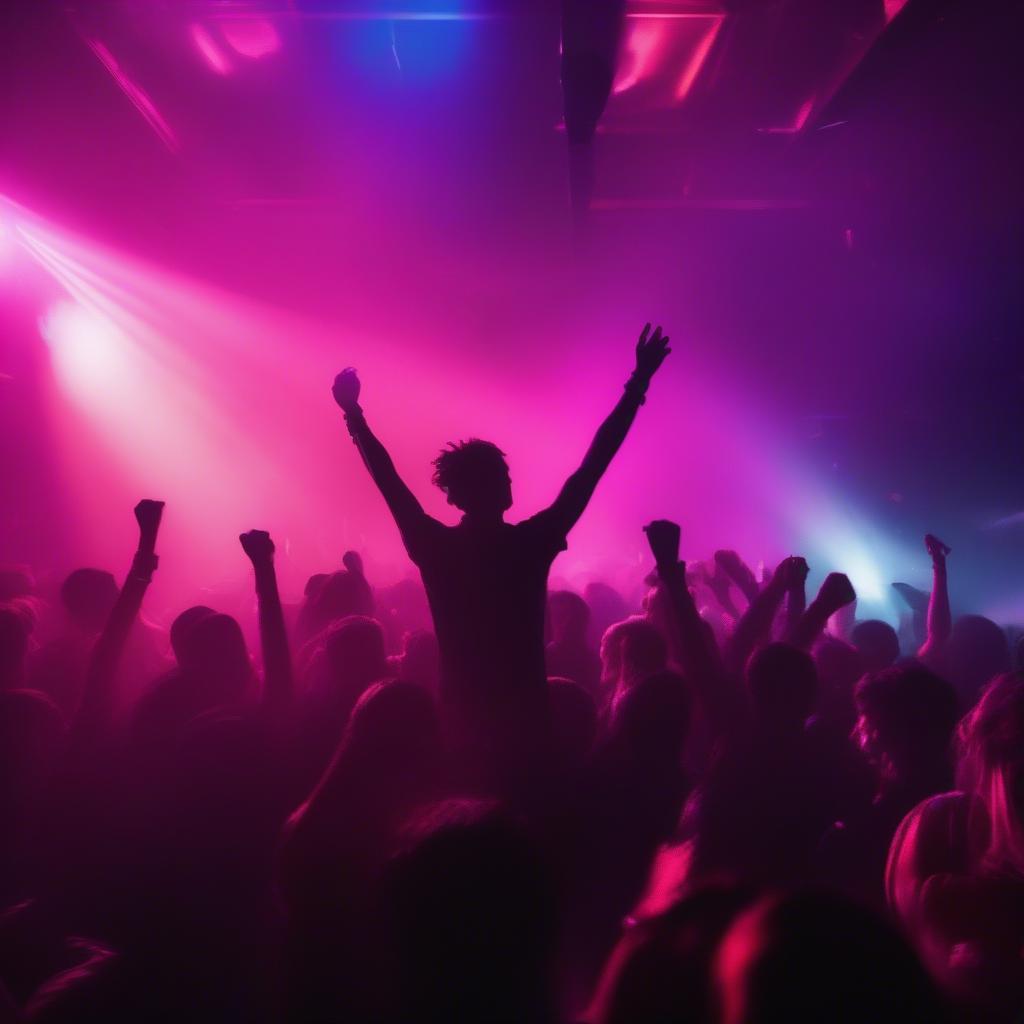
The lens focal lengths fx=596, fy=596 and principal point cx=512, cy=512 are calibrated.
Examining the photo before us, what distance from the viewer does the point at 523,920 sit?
2.70 feet

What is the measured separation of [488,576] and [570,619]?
135 cm

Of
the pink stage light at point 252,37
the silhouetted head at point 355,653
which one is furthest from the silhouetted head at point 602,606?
the pink stage light at point 252,37

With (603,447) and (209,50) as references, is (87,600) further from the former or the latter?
(209,50)

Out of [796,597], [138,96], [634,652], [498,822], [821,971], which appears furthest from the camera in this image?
[138,96]

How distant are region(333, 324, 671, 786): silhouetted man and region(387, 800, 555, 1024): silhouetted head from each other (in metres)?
1.01

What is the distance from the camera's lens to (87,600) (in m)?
3.28

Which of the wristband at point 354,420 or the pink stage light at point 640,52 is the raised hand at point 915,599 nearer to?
the pink stage light at point 640,52

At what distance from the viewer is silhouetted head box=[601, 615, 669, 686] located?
8.30ft

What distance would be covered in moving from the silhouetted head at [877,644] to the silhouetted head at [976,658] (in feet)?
0.99

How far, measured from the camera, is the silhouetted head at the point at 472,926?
78 centimetres

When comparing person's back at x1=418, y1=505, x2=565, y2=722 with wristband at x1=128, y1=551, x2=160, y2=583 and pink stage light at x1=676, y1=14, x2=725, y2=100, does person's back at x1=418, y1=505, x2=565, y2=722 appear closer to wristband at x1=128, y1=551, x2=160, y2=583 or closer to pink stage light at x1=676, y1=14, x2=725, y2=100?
wristband at x1=128, y1=551, x2=160, y2=583

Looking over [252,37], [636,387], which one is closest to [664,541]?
[636,387]

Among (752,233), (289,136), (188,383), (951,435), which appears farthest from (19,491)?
(951,435)

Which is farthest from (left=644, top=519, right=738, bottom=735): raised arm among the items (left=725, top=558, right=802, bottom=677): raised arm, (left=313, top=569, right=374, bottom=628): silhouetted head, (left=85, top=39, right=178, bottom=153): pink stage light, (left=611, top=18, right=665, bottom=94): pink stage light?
(left=85, top=39, right=178, bottom=153): pink stage light
